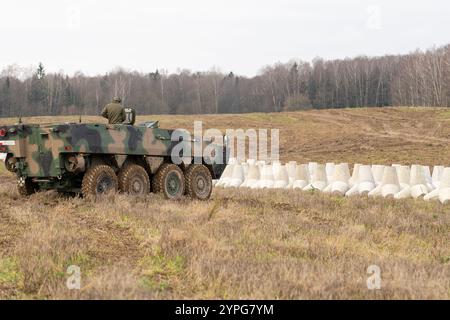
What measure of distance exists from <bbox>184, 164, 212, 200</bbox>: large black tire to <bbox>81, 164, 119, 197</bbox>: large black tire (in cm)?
208

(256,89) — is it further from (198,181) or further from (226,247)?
(226,247)

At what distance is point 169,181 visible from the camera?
13406 mm

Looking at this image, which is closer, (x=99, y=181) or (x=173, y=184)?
(x=99, y=181)

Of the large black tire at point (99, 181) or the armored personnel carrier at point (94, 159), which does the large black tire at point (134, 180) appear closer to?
the armored personnel carrier at point (94, 159)

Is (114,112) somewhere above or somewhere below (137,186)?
above

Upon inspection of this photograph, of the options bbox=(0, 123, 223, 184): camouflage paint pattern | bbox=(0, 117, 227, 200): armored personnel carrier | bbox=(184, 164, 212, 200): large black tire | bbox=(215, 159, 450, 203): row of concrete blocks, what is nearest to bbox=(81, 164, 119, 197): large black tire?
bbox=(0, 117, 227, 200): armored personnel carrier

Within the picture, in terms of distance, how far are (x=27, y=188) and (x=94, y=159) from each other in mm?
1652

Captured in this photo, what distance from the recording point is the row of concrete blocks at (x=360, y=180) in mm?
14359

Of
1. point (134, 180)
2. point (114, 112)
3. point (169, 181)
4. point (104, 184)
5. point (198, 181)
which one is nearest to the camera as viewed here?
point (104, 184)

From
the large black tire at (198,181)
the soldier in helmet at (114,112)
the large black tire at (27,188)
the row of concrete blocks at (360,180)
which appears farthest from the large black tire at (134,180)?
the row of concrete blocks at (360,180)

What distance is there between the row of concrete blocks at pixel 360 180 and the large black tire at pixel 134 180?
4979 millimetres

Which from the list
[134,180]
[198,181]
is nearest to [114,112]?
[134,180]
